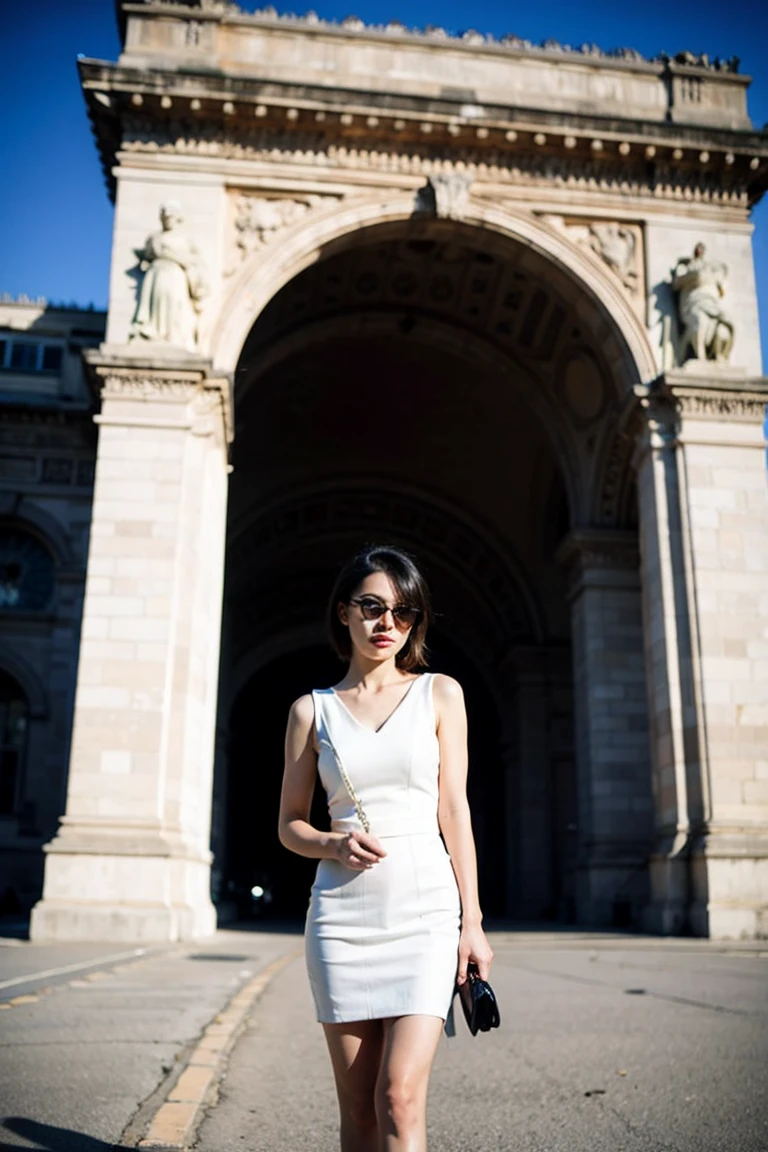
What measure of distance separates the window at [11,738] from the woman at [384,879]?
2063cm

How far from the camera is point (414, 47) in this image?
1786 centimetres

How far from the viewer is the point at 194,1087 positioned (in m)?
4.15

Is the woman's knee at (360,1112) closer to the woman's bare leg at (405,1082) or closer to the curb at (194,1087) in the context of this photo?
the woman's bare leg at (405,1082)

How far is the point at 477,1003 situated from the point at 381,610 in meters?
0.90

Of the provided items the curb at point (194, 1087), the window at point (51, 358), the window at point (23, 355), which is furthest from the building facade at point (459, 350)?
the curb at point (194, 1087)

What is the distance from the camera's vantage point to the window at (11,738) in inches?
848

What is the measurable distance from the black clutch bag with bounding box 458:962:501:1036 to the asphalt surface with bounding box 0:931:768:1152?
5.14 ft

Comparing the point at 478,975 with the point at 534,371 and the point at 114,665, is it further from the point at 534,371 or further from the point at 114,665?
the point at 534,371

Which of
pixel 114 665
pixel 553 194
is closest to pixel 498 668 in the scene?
pixel 553 194

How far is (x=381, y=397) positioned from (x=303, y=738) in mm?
23541

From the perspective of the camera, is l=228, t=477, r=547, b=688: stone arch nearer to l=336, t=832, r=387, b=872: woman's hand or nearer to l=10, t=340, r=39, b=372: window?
l=10, t=340, r=39, b=372: window

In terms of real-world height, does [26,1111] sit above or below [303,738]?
below

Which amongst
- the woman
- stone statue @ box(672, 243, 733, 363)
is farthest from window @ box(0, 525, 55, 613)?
the woman

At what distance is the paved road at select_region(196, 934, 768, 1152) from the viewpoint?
3.59m
